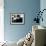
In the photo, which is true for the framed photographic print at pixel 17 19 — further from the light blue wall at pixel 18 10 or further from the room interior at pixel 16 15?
the light blue wall at pixel 18 10

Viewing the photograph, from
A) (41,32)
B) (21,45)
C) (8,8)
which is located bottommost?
(21,45)

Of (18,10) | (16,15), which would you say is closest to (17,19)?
(16,15)

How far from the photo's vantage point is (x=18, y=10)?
236 inches

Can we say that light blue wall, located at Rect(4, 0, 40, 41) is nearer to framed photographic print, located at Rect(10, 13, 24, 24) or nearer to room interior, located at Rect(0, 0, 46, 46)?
room interior, located at Rect(0, 0, 46, 46)

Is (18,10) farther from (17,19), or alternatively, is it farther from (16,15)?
(17,19)

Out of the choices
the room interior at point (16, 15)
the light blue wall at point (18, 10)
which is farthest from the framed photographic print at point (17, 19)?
the light blue wall at point (18, 10)

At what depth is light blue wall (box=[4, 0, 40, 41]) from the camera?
5.95m

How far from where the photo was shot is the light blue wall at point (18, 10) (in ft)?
19.5

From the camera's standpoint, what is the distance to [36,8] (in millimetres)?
6016

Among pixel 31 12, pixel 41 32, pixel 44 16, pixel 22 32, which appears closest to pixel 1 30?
pixel 22 32

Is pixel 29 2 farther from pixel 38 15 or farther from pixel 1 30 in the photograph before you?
pixel 1 30

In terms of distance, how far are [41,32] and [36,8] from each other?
131 inches

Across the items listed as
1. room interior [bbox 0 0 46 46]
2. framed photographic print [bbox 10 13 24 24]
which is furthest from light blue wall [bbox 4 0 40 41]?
framed photographic print [bbox 10 13 24 24]

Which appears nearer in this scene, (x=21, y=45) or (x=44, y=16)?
(x=21, y=45)
